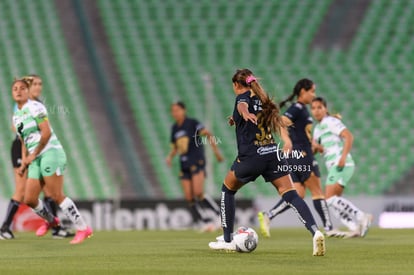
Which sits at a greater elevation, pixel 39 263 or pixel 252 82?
pixel 252 82

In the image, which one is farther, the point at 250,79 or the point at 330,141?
the point at 330,141

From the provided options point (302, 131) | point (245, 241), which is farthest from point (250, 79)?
point (302, 131)

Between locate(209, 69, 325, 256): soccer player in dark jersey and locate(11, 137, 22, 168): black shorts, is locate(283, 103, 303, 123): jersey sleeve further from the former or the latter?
locate(11, 137, 22, 168): black shorts

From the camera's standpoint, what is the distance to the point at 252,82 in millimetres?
10547

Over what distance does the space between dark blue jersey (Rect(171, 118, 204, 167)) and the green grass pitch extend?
181 inches

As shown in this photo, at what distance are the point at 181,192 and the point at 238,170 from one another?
12247 mm

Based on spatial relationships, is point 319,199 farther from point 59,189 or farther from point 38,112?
point 38,112

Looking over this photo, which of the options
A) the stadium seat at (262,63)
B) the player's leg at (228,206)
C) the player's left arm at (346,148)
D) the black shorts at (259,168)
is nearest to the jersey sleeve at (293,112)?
the player's left arm at (346,148)

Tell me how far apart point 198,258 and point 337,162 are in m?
5.36

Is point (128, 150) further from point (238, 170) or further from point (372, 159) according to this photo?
point (238, 170)

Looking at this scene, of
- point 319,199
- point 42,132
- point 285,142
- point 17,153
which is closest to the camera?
point 285,142

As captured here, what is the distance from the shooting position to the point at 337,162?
49.7 ft

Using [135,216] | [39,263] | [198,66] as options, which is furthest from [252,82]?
[198,66]

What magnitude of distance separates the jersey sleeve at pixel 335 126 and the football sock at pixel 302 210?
449 centimetres
